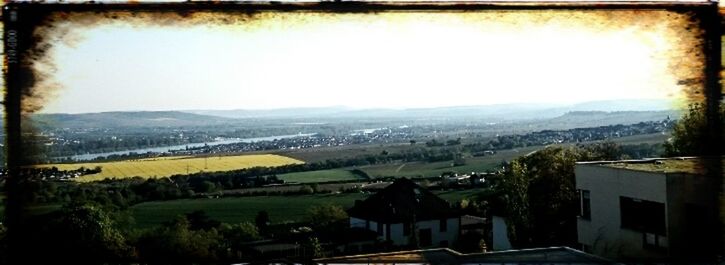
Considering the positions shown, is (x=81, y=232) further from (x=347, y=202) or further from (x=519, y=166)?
(x=519, y=166)

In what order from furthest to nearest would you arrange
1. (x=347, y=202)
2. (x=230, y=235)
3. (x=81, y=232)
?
(x=347, y=202), (x=230, y=235), (x=81, y=232)

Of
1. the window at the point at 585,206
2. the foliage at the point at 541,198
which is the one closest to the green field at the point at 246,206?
the foliage at the point at 541,198

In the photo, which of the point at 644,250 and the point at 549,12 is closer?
the point at 549,12

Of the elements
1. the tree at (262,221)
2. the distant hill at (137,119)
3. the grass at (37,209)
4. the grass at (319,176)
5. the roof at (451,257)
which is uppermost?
the distant hill at (137,119)

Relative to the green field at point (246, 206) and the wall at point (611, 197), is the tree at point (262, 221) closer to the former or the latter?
the green field at point (246, 206)

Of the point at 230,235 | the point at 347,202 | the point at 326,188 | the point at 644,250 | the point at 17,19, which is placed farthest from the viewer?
the point at 644,250

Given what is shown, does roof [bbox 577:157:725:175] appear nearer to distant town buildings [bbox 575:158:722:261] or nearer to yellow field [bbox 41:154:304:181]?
distant town buildings [bbox 575:158:722:261]

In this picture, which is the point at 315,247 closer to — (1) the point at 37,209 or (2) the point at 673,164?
(1) the point at 37,209

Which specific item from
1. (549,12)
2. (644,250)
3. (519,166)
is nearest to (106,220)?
(549,12)
